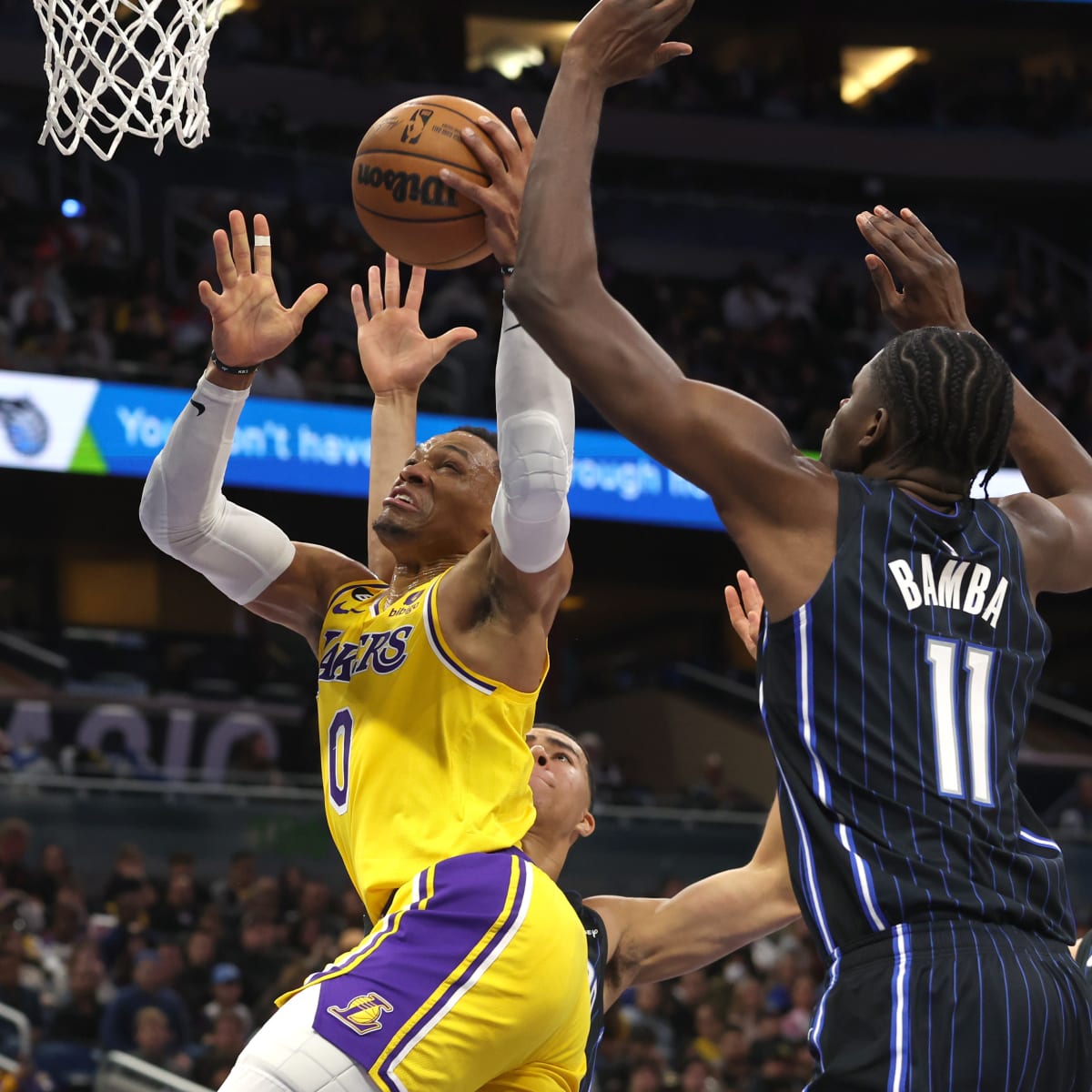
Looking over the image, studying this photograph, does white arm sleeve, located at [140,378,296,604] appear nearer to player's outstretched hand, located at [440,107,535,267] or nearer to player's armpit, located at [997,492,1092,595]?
player's outstretched hand, located at [440,107,535,267]

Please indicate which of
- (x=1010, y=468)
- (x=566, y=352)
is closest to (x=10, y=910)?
(x=566, y=352)

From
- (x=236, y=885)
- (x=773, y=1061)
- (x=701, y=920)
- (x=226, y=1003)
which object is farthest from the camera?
(x=236, y=885)

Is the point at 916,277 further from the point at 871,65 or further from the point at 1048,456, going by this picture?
the point at 871,65

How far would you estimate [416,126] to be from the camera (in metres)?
3.55

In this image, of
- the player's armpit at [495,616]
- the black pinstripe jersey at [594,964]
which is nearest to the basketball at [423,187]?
the player's armpit at [495,616]

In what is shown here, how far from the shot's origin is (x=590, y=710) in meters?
17.1

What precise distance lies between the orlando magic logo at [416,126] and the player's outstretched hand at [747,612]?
3.80ft

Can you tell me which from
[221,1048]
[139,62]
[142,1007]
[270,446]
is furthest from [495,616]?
[270,446]

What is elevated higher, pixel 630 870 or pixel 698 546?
pixel 698 546

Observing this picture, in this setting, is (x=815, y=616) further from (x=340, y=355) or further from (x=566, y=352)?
(x=340, y=355)

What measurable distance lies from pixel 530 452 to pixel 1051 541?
978 mm

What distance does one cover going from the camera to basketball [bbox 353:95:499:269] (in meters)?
3.43

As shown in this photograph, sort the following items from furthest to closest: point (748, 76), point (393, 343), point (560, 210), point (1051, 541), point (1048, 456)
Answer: point (748, 76), point (393, 343), point (1048, 456), point (1051, 541), point (560, 210)

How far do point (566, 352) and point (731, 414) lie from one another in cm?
25
